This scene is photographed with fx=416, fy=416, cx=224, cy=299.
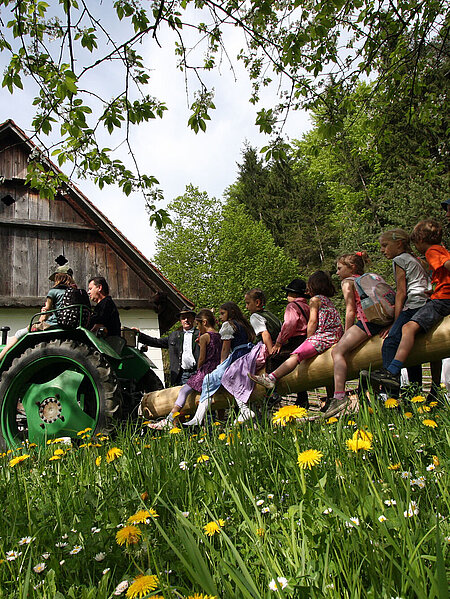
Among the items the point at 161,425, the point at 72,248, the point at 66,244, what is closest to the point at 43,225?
the point at 66,244

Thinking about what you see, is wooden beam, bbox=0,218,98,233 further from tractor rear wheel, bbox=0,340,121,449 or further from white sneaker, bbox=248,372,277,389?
white sneaker, bbox=248,372,277,389

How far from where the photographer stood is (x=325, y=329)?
14.8 feet

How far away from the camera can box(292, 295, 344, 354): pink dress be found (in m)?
4.36

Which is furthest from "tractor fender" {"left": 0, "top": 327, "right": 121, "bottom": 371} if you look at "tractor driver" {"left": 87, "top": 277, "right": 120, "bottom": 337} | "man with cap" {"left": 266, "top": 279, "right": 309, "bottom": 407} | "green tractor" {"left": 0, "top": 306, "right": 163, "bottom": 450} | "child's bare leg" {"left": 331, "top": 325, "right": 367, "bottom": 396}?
"child's bare leg" {"left": 331, "top": 325, "right": 367, "bottom": 396}

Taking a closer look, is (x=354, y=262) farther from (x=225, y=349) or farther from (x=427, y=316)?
(x=225, y=349)

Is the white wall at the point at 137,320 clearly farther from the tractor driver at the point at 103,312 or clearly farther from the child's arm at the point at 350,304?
the child's arm at the point at 350,304

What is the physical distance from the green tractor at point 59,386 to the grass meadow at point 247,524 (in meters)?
2.18

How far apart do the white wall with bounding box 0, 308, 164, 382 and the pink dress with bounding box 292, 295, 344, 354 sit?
24.8 feet

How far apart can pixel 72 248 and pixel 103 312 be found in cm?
762

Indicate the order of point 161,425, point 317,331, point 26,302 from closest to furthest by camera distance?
point 161,425 < point 317,331 < point 26,302

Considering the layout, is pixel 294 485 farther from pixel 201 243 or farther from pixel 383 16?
pixel 201 243

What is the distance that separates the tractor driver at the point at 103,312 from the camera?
526cm

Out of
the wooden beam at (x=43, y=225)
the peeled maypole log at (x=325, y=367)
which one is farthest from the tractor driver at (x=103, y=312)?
the wooden beam at (x=43, y=225)

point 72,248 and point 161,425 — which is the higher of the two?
point 72,248
